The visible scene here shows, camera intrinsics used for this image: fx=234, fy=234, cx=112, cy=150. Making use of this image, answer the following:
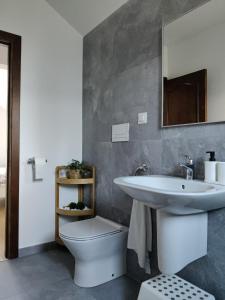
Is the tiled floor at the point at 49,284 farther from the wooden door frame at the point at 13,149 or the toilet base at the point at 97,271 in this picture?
the wooden door frame at the point at 13,149

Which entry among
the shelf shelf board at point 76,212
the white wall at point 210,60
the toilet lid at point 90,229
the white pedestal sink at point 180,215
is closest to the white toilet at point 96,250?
the toilet lid at point 90,229

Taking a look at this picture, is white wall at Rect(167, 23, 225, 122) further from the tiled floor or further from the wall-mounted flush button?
the tiled floor

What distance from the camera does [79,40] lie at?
8.45 ft

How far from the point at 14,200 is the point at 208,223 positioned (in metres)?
1.67

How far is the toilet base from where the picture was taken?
174 centimetres

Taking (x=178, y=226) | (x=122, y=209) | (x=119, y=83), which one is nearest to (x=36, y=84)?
(x=119, y=83)

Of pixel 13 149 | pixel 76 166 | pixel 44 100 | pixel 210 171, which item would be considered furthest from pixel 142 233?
pixel 44 100

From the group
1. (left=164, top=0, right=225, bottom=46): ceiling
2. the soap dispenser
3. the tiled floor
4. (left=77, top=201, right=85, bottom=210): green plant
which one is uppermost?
(left=164, top=0, right=225, bottom=46): ceiling

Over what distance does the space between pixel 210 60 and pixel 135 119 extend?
2.30 feet

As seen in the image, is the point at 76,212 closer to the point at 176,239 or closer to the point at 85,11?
the point at 176,239

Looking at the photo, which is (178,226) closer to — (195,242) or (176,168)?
(195,242)

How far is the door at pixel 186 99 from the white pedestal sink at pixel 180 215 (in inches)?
16.6

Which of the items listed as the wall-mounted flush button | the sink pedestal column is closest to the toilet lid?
the sink pedestal column

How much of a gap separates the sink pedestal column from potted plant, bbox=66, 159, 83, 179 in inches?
48.8
